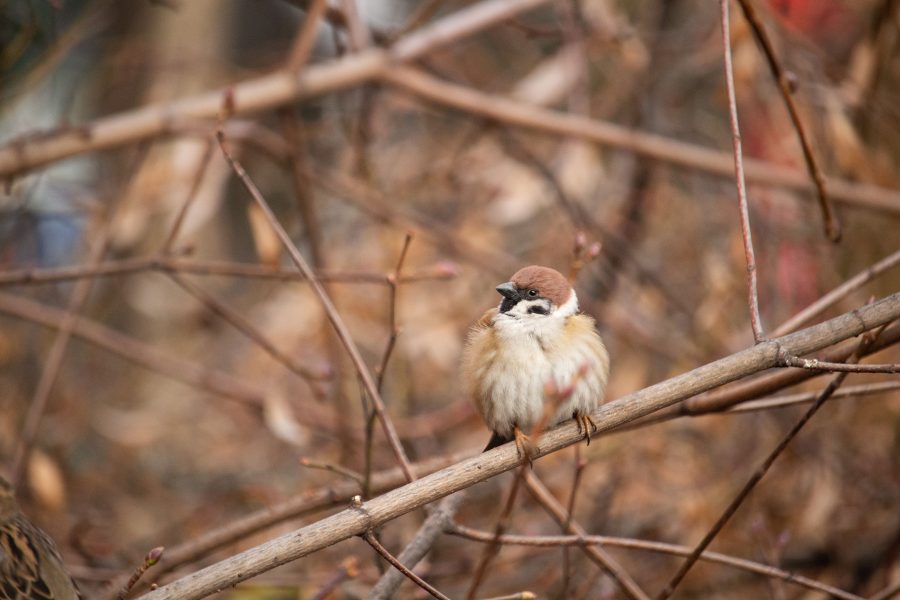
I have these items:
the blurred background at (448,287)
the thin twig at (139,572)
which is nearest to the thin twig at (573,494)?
the blurred background at (448,287)

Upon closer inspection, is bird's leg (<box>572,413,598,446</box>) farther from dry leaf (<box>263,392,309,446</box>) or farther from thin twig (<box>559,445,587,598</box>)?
dry leaf (<box>263,392,309,446</box>)

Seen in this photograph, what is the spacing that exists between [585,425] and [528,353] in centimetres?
38

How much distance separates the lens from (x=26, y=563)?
240 centimetres

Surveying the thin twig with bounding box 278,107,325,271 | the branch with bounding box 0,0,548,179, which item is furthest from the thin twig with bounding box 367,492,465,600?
the branch with bounding box 0,0,548,179

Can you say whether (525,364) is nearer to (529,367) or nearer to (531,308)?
(529,367)

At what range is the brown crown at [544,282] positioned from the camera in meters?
2.40

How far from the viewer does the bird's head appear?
2.41 m

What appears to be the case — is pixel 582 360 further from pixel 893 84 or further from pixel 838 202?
pixel 893 84

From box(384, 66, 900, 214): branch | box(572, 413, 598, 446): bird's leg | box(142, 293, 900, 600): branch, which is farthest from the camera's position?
box(384, 66, 900, 214): branch

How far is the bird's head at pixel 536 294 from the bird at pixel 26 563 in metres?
1.34

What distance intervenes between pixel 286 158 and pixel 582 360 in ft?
6.14

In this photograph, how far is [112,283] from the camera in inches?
207

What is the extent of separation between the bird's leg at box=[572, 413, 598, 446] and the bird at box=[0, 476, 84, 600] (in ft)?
4.53

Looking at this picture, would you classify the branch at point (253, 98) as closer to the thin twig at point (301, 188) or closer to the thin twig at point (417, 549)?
the thin twig at point (301, 188)
